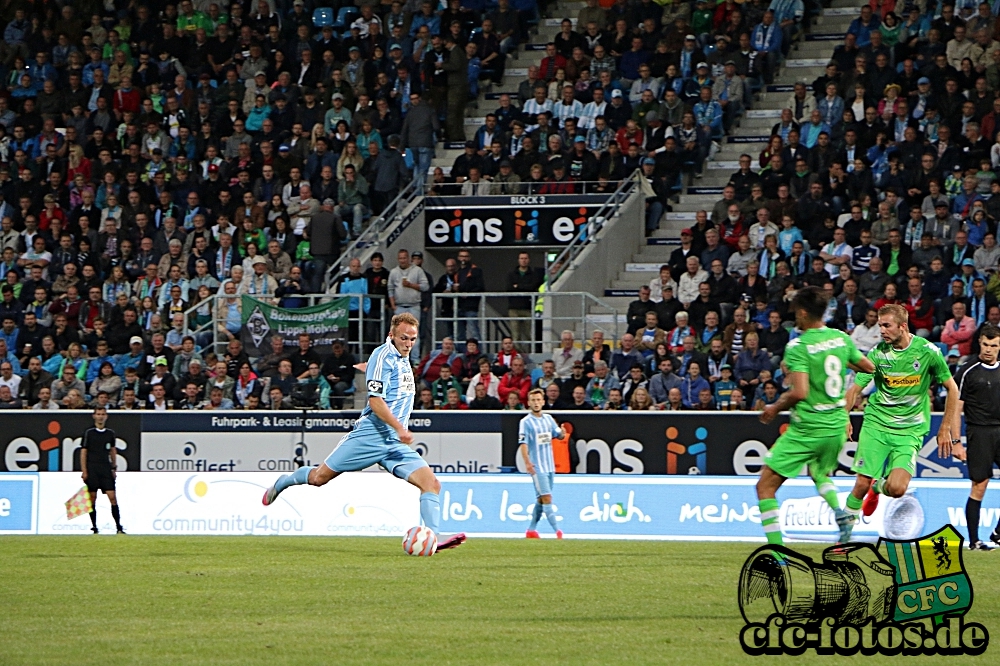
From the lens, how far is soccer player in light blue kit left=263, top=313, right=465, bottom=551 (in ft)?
39.7

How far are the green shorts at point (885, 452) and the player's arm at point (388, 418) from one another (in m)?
3.72

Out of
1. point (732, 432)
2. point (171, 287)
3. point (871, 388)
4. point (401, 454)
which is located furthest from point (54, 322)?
point (401, 454)

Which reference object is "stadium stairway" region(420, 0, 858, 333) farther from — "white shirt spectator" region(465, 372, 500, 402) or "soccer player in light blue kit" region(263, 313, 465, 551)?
"soccer player in light blue kit" region(263, 313, 465, 551)

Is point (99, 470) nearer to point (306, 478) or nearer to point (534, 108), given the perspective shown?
point (306, 478)

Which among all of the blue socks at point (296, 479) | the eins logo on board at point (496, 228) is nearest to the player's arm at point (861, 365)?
the blue socks at point (296, 479)

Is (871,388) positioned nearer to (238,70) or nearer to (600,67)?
(600,67)

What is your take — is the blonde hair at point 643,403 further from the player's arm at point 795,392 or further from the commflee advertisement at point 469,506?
the player's arm at point 795,392

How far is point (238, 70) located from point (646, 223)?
10.2m

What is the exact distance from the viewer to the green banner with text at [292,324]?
83.3ft

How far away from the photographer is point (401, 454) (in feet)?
40.9

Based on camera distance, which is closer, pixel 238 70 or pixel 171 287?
pixel 171 287

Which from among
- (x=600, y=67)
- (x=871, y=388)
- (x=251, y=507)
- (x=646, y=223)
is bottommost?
(x=251, y=507)

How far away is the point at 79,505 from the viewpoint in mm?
20984

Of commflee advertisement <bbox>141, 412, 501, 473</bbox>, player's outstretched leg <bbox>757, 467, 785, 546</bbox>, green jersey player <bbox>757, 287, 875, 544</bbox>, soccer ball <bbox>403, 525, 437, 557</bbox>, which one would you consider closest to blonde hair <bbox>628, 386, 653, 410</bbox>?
commflee advertisement <bbox>141, 412, 501, 473</bbox>
